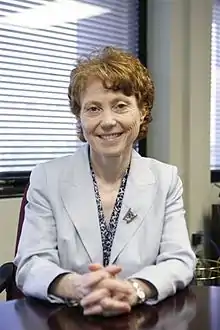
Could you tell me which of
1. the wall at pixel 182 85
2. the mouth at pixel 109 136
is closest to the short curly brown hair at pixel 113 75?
the mouth at pixel 109 136

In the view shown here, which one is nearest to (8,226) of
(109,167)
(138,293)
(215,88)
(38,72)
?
(38,72)

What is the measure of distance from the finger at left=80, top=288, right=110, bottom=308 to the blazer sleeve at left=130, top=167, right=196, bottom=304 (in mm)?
138

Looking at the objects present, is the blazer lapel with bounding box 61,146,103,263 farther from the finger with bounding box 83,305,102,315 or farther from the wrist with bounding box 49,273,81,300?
the finger with bounding box 83,305,102,315

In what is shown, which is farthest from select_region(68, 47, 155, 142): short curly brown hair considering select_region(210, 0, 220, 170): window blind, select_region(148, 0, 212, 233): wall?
select_region(210, 0, 220, 170): window blind

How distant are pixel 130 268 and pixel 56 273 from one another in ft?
0.72

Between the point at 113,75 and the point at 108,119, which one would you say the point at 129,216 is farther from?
the point at 113,75

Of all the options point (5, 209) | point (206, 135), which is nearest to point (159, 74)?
point (206, 135)

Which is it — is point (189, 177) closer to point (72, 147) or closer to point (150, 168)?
point (72, 147)

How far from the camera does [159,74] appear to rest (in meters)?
3.35

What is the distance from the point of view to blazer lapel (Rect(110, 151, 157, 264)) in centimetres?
146

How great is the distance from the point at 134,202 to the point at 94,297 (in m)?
0.41

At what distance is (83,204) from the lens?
1.50 meters

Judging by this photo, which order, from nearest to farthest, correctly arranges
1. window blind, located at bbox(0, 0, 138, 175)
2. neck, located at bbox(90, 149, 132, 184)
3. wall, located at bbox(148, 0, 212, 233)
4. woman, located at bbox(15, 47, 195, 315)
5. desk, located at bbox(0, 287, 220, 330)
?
desk, located at bbox(0, 287, 220, 330) → woman, located at bbox(15, 47, 195, 315) → neck, located at bbox(90, 149, 132, 184) → window blind, located at bbox(0, 0, 138, 175) → wall, located at bbox(148, 0, 212, 233)

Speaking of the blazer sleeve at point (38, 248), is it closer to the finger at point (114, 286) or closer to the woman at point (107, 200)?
the woman at point (107, 200)
